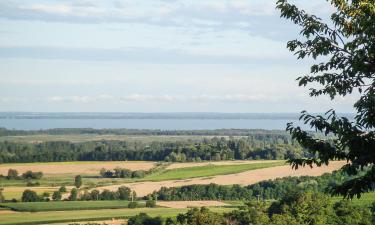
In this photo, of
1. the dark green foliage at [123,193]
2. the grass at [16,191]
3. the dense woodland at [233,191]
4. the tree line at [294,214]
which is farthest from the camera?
the dense woodland at [233,191]

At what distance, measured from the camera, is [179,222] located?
54.4 meters

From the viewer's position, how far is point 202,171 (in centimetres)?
11288

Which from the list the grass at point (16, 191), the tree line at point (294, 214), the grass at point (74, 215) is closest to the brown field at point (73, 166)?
the grass at point (16, 191)

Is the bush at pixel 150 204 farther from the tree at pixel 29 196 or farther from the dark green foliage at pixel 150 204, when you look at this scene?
the tree at pixel 29 196

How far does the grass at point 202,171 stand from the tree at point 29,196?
25089 millimetres

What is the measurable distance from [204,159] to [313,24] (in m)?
124

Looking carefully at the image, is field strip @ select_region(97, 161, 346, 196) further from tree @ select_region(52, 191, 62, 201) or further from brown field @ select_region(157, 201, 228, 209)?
tree @ select_region(52, 191, 62, 201)

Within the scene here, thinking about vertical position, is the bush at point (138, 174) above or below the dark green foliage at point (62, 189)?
above

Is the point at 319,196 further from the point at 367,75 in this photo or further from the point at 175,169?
the point at 175,169

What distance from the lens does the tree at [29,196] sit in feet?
272

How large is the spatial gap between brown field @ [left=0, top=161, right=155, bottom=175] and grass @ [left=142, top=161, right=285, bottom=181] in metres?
8.07

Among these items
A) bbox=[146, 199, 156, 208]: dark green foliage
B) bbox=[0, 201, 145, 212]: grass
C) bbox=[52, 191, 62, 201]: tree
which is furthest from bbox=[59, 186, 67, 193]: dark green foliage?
bbox=[146, 199, 156, 208]: dark green foliage

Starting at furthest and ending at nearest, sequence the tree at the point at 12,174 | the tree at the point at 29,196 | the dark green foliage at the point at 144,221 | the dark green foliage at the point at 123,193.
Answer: the tree at the point at 12,174
the dark green foliage at the point at 123,193
the tree at the point at 29,196
the dark green foliage at the point at 144,221

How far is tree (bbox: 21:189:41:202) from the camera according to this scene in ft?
272
